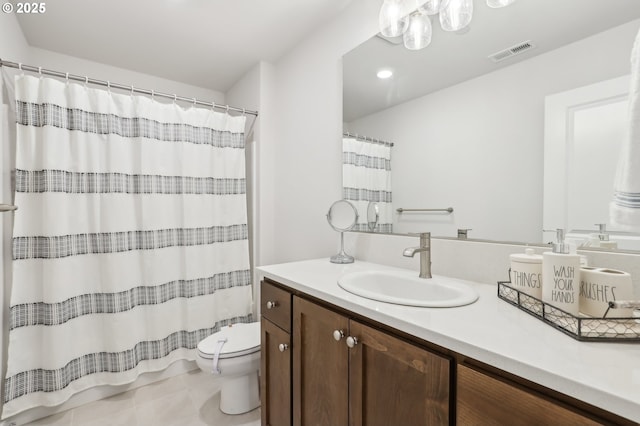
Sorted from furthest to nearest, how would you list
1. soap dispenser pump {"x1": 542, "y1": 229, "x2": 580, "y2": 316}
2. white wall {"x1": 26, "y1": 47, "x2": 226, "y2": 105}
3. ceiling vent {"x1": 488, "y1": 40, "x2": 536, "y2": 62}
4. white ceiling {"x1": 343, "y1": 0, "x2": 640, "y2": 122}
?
white wall {"x1": 26, "y1": 47, "x2": 226, "y2": 105} < ceiling vent {"x1": 488, "y1": 40, "x2": 536, "y2": 62} < white ceiling {"x1": 343, "y1": 0, "x2": 640, "y2": 122} < soap dispenser pump {"x1": 542, "y1": 229, "x2": 580, "y2": 316}

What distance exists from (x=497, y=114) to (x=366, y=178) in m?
0.72

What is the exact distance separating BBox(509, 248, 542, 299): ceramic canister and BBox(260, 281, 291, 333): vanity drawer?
83 centimetres

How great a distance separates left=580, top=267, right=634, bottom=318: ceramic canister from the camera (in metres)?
0.69

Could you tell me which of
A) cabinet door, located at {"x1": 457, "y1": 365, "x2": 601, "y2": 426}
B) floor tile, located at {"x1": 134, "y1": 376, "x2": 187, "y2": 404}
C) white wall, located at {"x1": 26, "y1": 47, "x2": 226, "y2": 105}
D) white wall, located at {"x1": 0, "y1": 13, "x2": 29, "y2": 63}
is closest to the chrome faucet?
cabinet door, located at {"x1": 457, "y1": 365, "x2": 601, "y2": 426}

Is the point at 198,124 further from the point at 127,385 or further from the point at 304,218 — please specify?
the point at 127,385

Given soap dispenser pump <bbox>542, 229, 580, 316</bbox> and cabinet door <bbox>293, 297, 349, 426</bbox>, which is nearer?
soap dispenser pump <bbox>542, 229, 580, 316</bbox>

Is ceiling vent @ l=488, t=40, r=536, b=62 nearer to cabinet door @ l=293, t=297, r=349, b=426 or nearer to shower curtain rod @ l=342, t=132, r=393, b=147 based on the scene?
shower curtain rod @ l=342, t=132, r=393, b=147

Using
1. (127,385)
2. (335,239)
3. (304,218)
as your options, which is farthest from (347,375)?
(127,385)

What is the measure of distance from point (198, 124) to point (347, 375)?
200 centimetres

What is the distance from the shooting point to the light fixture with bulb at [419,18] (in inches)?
48.6

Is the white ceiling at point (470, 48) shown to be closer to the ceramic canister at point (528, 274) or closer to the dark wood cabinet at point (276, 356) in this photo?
the ceramic canister at point (528, 274)

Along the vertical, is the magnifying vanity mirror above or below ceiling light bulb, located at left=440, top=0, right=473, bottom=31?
below

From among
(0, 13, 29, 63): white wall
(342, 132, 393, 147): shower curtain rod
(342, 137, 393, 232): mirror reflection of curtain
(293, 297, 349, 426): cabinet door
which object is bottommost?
(293, 297, 349, 426): cabinet door

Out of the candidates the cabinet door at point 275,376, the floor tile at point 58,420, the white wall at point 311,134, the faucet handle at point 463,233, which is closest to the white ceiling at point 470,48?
the white wall at point 311,134
